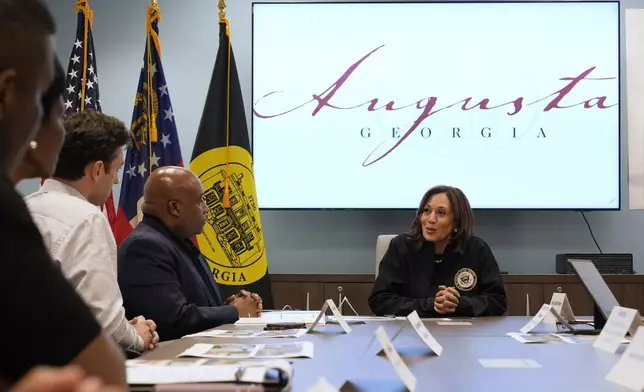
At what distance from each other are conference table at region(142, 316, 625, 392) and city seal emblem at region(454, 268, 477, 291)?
879 millimetres

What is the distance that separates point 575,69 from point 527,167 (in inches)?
27.5

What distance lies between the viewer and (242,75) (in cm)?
459

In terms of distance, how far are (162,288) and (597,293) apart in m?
1.41

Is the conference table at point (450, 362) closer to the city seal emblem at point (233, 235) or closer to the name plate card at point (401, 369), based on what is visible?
the name plate card at point (401, 369)

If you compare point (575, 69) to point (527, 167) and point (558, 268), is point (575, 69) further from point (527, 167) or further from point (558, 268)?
point (558, 268)

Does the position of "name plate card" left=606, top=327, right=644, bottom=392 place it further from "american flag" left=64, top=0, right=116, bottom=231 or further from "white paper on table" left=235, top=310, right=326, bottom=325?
"american flag" left=64, top=0, right=116, bottom=231

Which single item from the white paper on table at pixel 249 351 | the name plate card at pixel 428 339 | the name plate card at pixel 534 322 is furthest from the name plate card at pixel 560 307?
the white paper on table at pixel 249 351

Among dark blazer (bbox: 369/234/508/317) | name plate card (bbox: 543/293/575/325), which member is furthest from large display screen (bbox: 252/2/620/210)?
name plate card (bbox: 543/293/575/325)

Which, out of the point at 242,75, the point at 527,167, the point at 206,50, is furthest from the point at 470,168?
the point at 206,50

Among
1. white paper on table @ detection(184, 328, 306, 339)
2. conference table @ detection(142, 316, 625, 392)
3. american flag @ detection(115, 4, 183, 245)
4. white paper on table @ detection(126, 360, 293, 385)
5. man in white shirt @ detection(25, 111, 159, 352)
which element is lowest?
white paper on table @ detection(184, 328, 306, 339)

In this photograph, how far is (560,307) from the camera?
2258 mm

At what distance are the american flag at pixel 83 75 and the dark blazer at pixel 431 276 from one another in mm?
1807

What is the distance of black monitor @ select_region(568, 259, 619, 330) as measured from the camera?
204cm

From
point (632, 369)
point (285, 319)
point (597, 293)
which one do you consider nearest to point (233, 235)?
point (285, 319)
